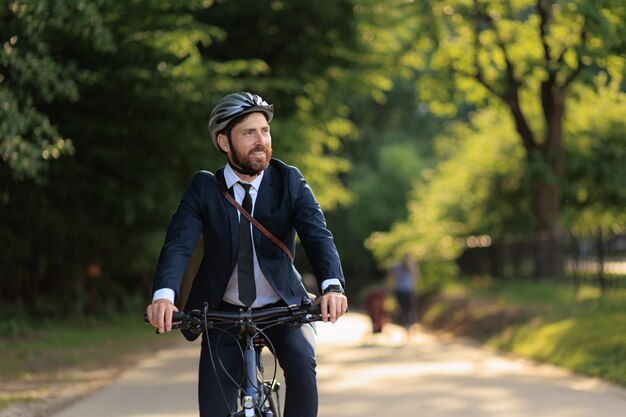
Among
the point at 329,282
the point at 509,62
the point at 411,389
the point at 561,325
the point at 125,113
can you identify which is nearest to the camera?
the point at 329,282

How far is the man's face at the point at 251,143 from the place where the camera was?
5379mm

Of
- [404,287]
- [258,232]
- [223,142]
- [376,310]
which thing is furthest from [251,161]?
[376,310]

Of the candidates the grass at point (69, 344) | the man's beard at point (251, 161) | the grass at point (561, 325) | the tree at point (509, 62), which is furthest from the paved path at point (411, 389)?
the tree at point (509, 62)

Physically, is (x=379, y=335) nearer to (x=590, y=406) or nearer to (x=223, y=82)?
(x=223, y=82)

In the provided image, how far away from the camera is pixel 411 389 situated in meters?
12.2

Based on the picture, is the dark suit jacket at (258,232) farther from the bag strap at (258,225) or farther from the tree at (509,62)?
the tree at (509,62)

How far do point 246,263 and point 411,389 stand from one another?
710 cm

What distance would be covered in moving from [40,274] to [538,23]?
37.0 ft

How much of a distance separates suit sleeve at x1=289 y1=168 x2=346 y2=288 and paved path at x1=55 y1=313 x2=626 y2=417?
4.96m

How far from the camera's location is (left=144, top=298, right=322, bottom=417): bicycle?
507cm

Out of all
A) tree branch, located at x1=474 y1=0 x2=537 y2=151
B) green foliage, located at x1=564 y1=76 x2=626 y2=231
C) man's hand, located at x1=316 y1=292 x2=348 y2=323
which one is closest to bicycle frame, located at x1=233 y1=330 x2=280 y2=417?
man's hand, located at x1=316 y1=292 x2=348 y2=323

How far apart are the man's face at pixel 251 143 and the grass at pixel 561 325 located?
26.4 ft

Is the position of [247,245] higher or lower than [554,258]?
lower

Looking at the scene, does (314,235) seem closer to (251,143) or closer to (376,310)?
(251,143)
